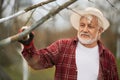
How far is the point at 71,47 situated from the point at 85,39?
0.17 meters

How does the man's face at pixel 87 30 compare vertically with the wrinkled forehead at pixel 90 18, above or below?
below

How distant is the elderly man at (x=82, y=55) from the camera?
13.2 feet

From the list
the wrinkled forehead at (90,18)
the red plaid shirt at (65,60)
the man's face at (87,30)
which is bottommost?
the red plaid shirt at (65,60)

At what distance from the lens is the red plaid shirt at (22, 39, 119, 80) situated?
3979 mm

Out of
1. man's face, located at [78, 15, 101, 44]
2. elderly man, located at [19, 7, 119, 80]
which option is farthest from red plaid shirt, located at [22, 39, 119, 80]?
man's face, located at [78, 15, 101, 44]

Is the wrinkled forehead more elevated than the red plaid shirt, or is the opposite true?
the wrinkled forehead

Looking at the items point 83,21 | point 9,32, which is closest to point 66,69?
point 83,21

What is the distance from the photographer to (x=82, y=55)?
13.4 feet

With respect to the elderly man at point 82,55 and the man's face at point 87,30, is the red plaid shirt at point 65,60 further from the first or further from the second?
the man's face at point 87,30

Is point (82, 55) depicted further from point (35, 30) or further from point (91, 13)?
point (35, 30)

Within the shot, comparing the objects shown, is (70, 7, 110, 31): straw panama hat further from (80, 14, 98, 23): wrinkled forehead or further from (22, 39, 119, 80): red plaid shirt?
(22, 39, 119, 80): red plaid shirt

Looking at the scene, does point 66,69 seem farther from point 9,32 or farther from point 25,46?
point 9,32

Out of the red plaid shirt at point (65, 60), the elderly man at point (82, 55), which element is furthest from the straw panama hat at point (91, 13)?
the red plaid shirt at point (65, 60)

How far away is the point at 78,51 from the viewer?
4105 millimetres
